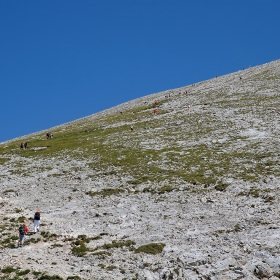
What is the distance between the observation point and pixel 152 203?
115 ft

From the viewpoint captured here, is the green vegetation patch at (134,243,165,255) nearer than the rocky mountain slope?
No

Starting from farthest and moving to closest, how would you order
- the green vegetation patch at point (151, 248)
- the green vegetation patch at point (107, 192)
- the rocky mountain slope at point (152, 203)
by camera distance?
the green vegetation patch at point (107, 192) < the green vegetation patch at point (151, 248) < the rocky mountain slope at point (152, 203)

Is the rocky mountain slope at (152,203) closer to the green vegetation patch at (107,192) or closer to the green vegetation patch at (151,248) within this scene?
the green vegetation patch at (151,248)

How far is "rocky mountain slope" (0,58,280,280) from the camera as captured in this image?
23.6 metres

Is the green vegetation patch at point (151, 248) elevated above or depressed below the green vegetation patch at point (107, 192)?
below

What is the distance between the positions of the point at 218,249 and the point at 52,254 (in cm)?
1167

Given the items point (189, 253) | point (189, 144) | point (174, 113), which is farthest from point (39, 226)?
point (174, 113)

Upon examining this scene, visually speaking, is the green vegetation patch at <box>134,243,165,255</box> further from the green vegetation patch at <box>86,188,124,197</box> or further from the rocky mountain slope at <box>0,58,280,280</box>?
the green vegetation patch at <box>86,188,124,197</box>

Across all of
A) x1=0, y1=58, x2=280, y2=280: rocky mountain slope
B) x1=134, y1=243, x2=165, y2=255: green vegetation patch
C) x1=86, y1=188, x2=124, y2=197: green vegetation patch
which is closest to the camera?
x1=0, y1=58, x2=280, y2=280: rocky mountain slope

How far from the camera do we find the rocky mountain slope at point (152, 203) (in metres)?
23.6

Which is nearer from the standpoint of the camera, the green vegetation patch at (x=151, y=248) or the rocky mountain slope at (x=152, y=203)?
the rocky mountain slope at (x=152, y=203)

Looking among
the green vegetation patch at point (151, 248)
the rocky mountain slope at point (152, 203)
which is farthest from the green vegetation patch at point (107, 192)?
the green vegetation patch at point (151, 248)

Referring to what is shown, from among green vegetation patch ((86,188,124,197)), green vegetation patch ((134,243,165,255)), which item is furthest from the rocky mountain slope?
green vegetation patch ((86,188,124,197))

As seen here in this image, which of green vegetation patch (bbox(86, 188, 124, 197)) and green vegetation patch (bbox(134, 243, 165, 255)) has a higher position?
green vegetation patch (bbox(86, 188, 124, 197))
